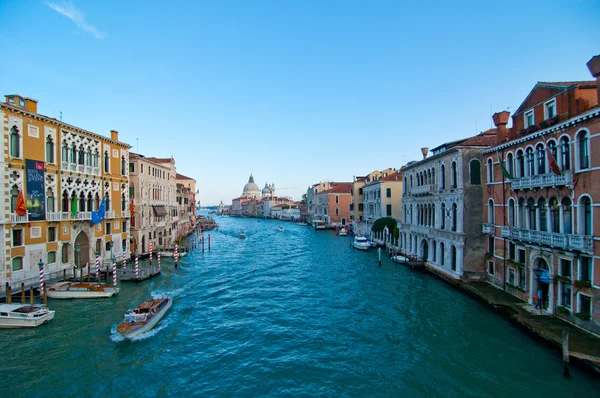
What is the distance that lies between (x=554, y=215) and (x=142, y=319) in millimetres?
18530

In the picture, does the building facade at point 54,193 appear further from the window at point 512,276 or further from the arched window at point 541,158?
the arched window at point 541,158

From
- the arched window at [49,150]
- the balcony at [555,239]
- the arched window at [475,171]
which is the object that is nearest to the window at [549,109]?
the balcony at [555,239]

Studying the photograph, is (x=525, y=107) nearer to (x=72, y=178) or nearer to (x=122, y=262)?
(x=72, y=178)

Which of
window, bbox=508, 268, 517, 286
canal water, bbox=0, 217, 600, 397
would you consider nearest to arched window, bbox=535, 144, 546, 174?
window, bbox=508, 268, 517, 286

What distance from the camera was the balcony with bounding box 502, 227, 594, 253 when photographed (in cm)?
1228

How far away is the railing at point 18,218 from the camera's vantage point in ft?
60.3

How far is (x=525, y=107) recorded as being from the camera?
656 inches

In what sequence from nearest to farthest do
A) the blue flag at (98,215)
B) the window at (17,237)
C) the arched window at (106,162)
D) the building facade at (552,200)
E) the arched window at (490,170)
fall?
the building facade at (552,200) → the window at (17,237) → the arched window at (490,170) → the blue flag at (98,215) → the arched window at (106,162)

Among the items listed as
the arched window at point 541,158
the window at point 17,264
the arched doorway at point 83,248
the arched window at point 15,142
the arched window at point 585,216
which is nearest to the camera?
the arched window at point 585,216

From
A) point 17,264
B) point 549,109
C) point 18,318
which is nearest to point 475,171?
point 549,109

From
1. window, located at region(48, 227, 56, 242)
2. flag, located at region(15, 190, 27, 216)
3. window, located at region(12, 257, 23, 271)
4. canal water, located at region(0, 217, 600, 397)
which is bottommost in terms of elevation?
canal water, located at region(0, 217, 600, 397)

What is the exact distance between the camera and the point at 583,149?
497 inches

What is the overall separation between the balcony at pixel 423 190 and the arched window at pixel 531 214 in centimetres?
871

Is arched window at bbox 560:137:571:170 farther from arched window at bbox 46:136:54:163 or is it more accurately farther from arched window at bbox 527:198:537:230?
arched window at bbox 46:136:54:163
